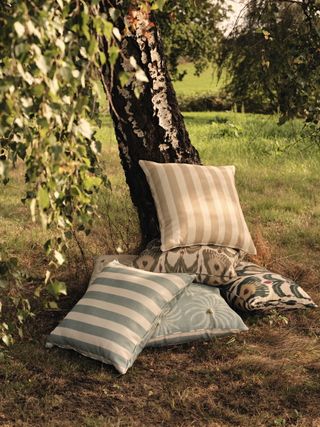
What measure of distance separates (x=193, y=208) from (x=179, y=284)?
601 millimetres

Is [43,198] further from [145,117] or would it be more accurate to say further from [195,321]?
[145,117]

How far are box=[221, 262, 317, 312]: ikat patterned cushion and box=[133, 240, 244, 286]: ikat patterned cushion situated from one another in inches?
3.8

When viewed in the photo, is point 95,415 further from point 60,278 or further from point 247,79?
point 247,79

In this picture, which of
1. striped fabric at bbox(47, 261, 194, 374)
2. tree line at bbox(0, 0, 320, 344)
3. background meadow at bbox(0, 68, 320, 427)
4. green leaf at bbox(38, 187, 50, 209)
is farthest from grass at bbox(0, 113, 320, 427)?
green leaf at bbox(38, 187, 50, 209)

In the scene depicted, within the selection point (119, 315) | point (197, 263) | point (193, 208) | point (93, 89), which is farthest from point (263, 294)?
point (93, 89)

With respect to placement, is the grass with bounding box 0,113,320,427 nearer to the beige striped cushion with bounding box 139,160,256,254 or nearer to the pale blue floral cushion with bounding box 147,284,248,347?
the pale blue floral cushion with bounding box 147,284,248,347

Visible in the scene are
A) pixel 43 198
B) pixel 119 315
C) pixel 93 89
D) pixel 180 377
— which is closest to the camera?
pixel 43 198

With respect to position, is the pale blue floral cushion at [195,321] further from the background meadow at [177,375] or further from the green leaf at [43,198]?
the green leaf at [43,198]

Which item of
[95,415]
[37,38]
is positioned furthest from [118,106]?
[37,38]

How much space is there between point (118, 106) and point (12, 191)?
396cm

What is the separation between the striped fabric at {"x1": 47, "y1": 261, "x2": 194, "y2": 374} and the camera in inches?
144

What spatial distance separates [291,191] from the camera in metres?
7.83

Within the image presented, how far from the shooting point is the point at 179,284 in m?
4.05

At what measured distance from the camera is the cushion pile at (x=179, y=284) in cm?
376
